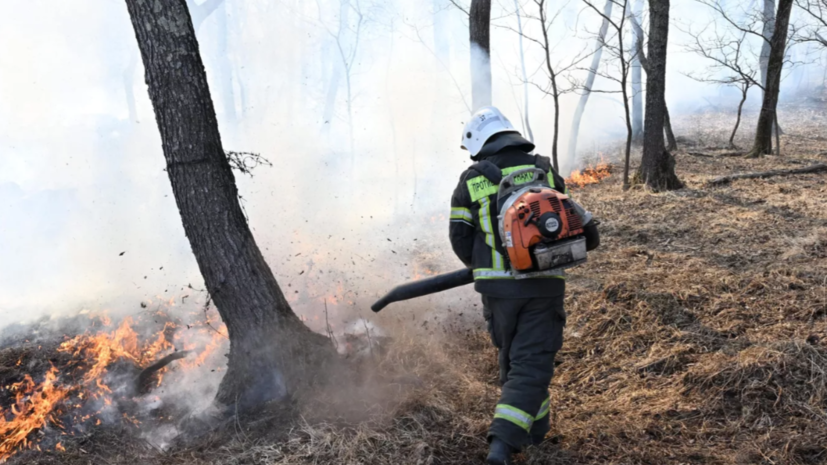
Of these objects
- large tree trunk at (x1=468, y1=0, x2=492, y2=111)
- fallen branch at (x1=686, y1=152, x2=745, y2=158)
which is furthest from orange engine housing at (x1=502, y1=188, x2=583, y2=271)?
fallen branch at (x1=686, y1=152, x2=745, y2=158)

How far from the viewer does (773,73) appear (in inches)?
424

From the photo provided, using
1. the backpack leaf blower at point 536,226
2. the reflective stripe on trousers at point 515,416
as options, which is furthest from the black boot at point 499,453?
the backpack leaf blower at point 536,226

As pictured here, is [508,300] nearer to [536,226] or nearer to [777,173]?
[536,226]

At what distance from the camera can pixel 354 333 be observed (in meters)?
4.67

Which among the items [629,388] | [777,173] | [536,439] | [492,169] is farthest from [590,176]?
[536,439]

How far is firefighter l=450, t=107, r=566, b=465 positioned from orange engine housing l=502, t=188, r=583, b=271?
18 cm

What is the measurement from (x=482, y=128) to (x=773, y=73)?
1113cm

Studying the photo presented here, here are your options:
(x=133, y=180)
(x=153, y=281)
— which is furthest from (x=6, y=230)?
(x=153, y=281)

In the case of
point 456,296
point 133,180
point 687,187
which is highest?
point 133,180

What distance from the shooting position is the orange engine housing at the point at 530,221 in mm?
2596

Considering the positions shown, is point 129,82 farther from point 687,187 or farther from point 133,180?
point 687,187

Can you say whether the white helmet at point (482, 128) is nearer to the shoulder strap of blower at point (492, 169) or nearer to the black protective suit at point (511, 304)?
the black protective suit at point (511, 304)

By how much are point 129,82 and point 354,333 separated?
14.3 meters

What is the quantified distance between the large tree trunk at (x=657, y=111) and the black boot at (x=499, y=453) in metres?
7.72
